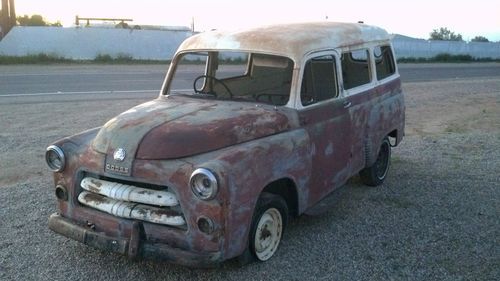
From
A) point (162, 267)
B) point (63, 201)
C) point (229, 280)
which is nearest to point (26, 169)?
point (63, 201)

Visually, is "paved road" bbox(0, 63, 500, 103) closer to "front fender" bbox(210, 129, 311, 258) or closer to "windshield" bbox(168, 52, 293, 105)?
"windshield" bbox(168, 52, 293, 105)

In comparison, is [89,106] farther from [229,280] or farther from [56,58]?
[56,58]

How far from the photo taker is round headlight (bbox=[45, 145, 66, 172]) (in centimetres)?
430

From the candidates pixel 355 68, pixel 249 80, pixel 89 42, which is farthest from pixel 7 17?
pixel 355 68

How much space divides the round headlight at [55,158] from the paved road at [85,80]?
8.65m

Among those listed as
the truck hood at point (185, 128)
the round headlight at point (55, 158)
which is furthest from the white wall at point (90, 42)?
the truck hood at point (185, 128)

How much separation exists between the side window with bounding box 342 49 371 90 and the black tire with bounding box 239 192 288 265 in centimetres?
175

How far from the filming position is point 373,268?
168 inches

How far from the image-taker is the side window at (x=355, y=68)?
5.50 m

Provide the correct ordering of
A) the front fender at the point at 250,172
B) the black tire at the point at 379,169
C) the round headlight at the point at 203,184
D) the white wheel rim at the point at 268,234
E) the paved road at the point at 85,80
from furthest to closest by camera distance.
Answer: the paved road at the point at 85,80
the black tire at the point at 379,169
the white wheel rim at the point at 268,234
the front fender at the point at 250,172
the round headlight at the point at 203,184

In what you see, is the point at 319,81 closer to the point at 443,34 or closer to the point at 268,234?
the point at 268,234

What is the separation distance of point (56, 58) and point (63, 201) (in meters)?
24.3

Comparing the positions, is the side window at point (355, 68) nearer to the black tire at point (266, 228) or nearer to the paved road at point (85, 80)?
the black tire at point (266, 228)

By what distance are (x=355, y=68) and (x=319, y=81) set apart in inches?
36.2
